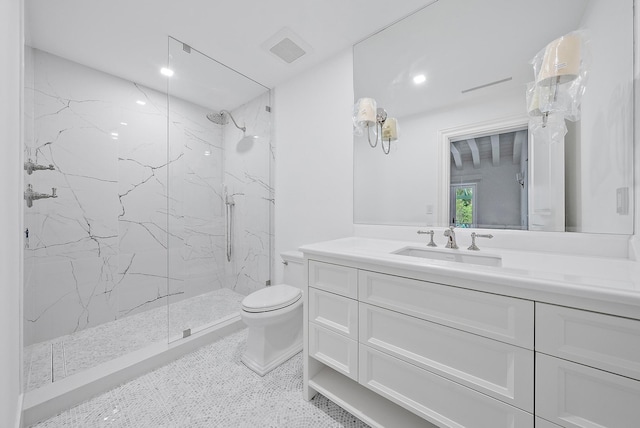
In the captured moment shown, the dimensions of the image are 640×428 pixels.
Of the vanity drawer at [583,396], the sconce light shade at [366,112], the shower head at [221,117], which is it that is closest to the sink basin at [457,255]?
the vanity drawer at [583,396]

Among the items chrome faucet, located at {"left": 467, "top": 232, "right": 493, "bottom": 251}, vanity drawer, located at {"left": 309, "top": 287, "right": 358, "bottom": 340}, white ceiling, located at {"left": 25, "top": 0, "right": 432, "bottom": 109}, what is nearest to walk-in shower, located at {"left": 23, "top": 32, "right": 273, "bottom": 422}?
white ceiling, located at {"left": 25, "top": 0, "right": 432, "bottom": 109}

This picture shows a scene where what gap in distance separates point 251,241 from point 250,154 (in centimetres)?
89

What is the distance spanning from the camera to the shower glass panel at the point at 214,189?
1976mm

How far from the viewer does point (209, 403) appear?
1249 mm

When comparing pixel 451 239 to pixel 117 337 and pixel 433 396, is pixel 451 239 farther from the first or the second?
pixel 117 337

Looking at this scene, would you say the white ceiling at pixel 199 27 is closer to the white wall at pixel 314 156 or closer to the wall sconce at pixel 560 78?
the white wall at pixel 314 156

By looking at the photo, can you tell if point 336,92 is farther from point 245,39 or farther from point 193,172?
point 193,172

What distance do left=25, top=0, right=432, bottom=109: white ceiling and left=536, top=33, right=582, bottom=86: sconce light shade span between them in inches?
30.6

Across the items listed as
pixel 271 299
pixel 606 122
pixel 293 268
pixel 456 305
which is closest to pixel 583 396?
pixel 456 305

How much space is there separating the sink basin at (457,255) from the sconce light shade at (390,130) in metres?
0.78

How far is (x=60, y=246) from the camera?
1832 millimetres

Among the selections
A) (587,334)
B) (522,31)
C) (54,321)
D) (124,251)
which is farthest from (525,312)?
(54,321)

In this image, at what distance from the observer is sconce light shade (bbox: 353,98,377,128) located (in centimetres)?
164

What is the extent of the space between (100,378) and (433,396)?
1752mm
